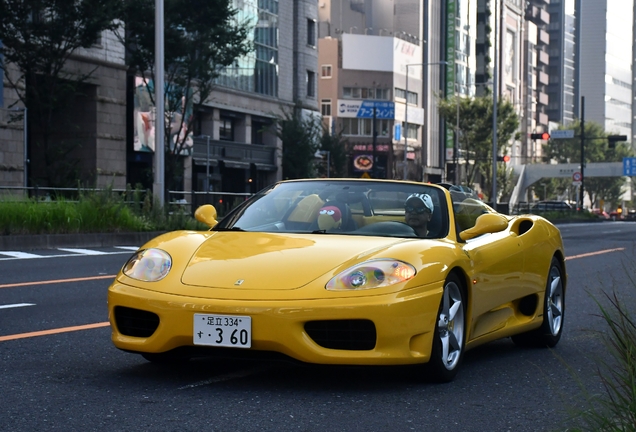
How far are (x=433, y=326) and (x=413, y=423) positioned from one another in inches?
35.5

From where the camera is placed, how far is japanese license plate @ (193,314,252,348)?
5.43 meters

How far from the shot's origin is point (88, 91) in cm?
4281

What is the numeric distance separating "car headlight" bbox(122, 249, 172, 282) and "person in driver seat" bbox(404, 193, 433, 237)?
5.05 feet

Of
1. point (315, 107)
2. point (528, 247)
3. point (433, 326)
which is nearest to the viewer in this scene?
point (433, 326)

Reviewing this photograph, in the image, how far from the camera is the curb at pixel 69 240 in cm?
2041

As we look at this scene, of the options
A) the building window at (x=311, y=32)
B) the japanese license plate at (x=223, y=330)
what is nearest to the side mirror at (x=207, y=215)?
the japanese license plate at (x=223, y=330)

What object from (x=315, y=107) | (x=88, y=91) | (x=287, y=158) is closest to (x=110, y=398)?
(x=88, y=91)

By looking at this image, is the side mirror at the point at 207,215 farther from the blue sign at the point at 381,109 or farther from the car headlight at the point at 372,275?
the blue sign at the point at 381,109

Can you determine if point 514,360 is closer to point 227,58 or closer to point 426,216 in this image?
point 426,216

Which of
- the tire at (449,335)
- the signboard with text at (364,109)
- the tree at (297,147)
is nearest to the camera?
the tire at (449,335)

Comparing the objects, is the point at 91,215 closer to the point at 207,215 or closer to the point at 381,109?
the point at 207,215

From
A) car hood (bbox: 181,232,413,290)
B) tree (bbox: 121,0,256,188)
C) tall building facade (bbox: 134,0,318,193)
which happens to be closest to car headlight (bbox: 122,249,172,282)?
car hood (bbox: 181,232,413,290)

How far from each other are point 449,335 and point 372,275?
0.66m

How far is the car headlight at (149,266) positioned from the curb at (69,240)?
48.6 feet
